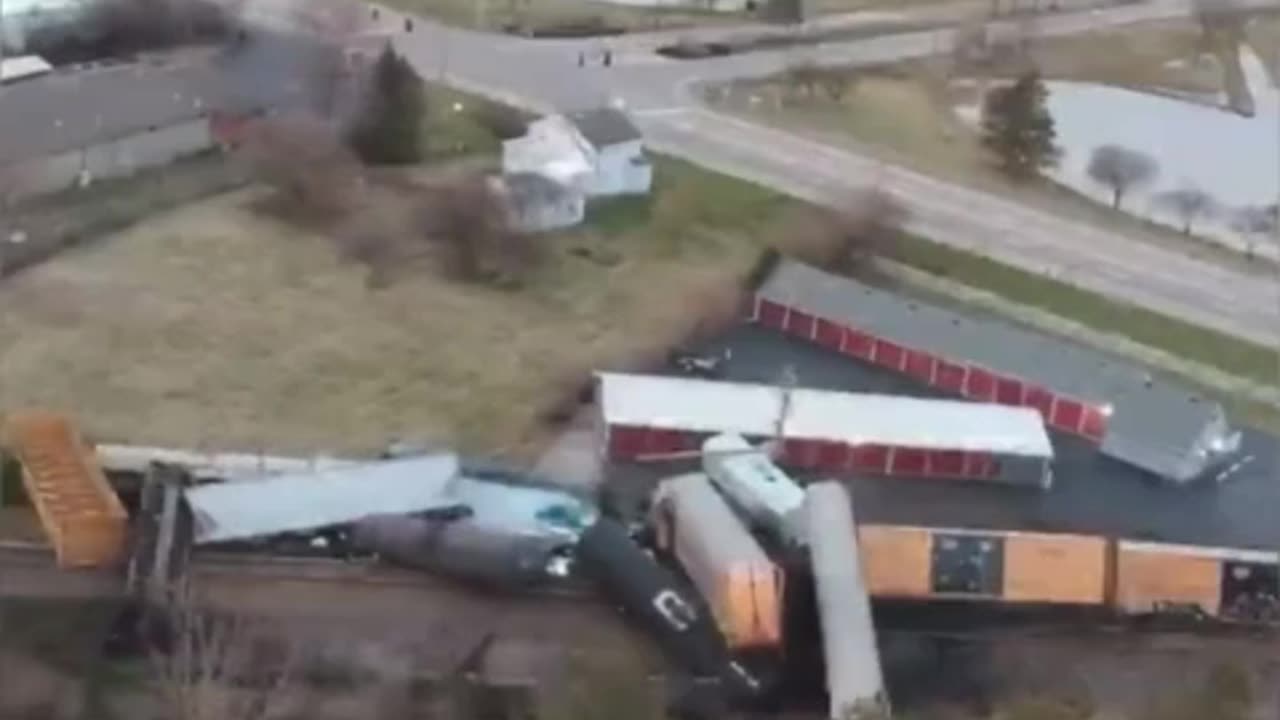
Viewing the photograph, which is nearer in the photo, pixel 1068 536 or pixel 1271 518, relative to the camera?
pixel 1068 536

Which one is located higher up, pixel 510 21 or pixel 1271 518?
pixel 510 21

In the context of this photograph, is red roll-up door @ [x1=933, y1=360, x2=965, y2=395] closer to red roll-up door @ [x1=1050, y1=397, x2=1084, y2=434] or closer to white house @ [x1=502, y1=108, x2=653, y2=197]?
red roll-up door @ [x1=1050, y1=397, x2=1084, y2=434]

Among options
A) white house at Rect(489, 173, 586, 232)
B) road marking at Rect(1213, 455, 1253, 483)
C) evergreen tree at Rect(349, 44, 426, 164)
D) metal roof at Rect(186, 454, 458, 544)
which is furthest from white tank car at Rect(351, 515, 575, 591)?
evergreen tree at Rect(349, 44, 426, 164)

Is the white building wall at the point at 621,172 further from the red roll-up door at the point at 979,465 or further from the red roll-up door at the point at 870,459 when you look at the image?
the red roll-up door at the point at 979,465

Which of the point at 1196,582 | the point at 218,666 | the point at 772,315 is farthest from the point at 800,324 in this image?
the point at 218,666

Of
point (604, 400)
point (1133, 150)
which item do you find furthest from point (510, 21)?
point (604, 400)

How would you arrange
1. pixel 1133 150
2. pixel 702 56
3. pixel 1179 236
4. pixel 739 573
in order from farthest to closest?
pixel 702 56, pixel 1133 150, pixel 1179 236, pixel 739 573

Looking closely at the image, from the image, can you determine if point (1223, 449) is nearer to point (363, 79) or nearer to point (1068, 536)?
point (1068, 536)
